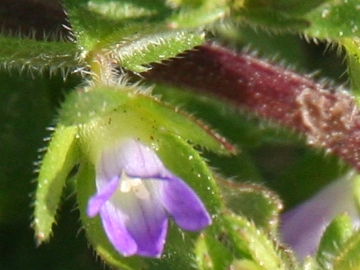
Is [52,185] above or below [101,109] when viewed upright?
below

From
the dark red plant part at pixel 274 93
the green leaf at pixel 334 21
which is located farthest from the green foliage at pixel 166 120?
the dark red plant part at pixel 274 93

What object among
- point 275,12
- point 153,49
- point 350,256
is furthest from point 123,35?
point 350,256

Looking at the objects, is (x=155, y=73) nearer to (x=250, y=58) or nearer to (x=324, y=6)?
(x=250, y=58)

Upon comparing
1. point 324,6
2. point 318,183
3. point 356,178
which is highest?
point 324,6

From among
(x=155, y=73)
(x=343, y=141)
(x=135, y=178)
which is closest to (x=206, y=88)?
(x=155, y=73)

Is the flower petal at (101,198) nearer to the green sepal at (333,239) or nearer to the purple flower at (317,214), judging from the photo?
the green sepal at (333,239)

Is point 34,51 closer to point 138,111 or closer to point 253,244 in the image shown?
point 138,111
